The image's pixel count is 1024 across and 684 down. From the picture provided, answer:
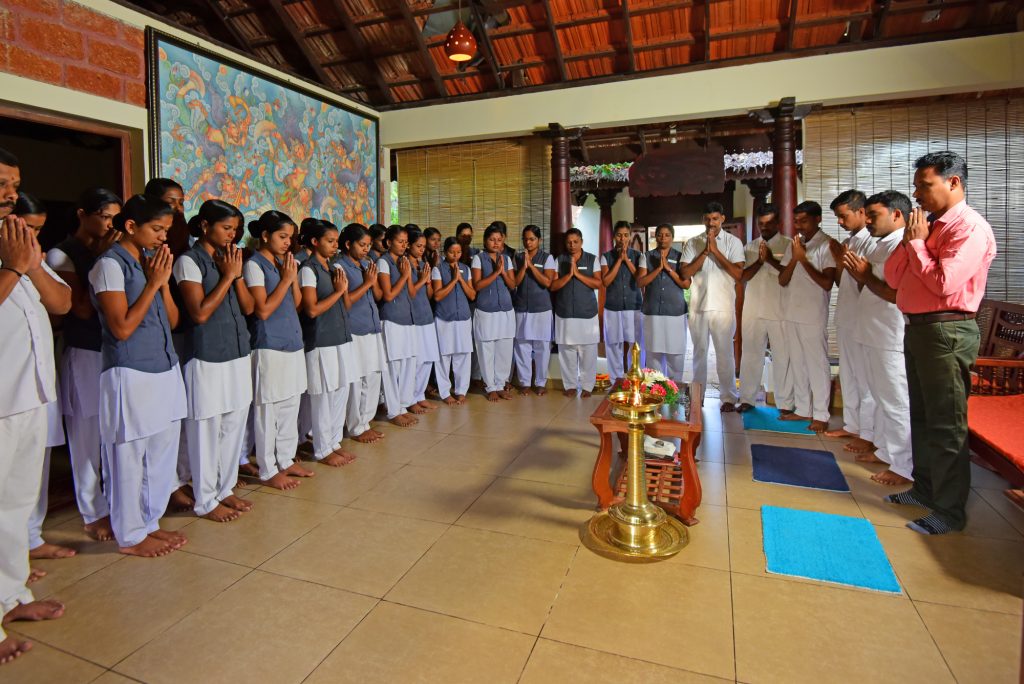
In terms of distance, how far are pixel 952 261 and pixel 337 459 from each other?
369 centimetres

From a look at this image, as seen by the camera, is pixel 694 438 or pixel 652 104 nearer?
pixel 694 438

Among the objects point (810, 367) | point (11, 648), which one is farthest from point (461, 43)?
point (11, 648)

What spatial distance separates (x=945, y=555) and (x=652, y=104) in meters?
4.74

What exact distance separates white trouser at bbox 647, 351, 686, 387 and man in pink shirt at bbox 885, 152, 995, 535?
104 inches

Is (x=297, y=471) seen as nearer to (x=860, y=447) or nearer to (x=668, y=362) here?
(x=668, y=362)

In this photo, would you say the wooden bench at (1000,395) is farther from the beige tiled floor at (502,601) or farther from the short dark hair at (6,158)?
the short dark hair at (6,158)

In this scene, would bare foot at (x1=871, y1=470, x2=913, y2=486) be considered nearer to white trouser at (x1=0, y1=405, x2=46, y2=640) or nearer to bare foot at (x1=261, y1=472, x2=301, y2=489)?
bare foot at (x1=261, y1=472, x2=301, y2=489)

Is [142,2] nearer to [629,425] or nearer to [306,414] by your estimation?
[306,414]

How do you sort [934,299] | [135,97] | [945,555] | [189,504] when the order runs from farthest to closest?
[135,97] → [189,504] → [934,299] → [945,555]

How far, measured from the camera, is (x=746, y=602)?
2207 millimetres

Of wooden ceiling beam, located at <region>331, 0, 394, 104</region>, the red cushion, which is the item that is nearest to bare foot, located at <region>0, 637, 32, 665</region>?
the red cushion

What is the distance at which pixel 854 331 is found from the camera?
12.6ft

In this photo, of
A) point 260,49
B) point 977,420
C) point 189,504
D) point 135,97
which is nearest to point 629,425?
point 977,420

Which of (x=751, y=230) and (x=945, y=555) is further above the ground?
(x=751, y=230)
